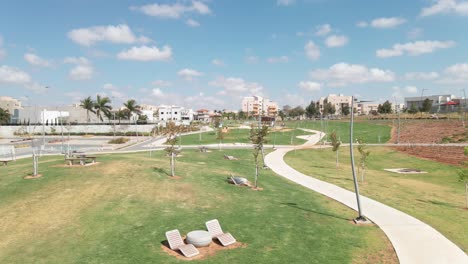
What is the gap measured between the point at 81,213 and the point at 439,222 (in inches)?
788

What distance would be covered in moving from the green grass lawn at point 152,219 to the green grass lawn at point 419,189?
4.35 m

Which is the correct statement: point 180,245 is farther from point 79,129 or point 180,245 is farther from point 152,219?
point 79,129

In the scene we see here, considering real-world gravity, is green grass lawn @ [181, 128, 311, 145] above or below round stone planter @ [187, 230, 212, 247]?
above

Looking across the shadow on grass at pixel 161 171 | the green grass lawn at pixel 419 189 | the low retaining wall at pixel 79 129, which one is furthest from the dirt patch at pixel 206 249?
the low retaining wall at pixel 79 129

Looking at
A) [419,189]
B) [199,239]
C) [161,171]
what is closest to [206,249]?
[199,239]

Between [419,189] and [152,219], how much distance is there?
77.0 ft

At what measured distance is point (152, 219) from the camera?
17.6 m

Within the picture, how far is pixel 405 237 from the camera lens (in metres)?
16.4

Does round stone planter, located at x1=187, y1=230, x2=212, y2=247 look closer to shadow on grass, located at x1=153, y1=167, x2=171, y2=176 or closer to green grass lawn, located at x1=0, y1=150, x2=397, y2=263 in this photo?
green grass lawn, located at x1=0, y1=150, x2=397, y2=263

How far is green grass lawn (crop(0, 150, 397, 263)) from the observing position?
13883 mm

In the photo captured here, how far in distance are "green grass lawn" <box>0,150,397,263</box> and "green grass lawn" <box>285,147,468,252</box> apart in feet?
14.3

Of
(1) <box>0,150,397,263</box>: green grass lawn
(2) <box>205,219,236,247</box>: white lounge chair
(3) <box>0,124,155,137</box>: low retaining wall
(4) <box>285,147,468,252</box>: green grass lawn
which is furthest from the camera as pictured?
(3) <box>0,124,155,137</box>: low retaining wall

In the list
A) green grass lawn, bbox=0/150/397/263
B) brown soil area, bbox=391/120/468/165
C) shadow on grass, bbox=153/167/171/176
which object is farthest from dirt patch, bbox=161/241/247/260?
brown soil area, bbox=391/120/468/165

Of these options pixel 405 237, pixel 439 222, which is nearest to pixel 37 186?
pixel 405 237
